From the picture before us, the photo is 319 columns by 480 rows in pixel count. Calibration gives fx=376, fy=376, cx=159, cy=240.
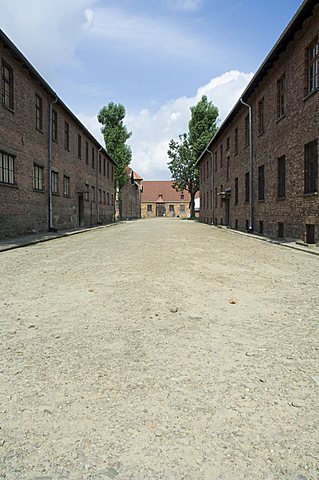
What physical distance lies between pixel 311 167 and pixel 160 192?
8096 centimetres

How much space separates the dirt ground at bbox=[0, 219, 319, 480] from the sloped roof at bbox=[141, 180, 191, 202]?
281 ft

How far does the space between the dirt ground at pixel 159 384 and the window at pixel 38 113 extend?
14.1 metres

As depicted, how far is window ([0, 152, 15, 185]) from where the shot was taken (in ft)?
44.8

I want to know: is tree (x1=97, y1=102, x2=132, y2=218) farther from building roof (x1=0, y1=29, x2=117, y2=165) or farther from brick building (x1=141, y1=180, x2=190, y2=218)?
brick building (x1=141, y1=180, x2=190, y2=218)

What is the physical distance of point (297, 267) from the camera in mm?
7332

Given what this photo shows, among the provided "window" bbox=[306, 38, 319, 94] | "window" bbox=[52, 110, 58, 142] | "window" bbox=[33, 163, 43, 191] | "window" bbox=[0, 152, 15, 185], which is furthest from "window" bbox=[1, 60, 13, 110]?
"window" bbox=[306, 38, 319, 94]

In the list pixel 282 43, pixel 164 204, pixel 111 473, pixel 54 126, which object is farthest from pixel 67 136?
pixel 164 204

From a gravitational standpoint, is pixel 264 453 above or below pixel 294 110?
below

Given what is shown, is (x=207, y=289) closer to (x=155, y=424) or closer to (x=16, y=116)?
(x=155, y=424)

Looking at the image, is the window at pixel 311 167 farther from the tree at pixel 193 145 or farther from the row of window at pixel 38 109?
the tree at pixel 193 145

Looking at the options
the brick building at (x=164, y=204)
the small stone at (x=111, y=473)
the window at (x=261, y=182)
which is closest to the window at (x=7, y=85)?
the window at (x=261, y=182)

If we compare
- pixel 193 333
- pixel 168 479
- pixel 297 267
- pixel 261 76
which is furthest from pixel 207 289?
pixel 261 76

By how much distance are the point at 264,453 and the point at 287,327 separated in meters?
1.99

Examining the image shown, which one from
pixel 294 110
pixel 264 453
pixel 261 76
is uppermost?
pixel 261 76
